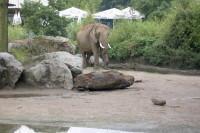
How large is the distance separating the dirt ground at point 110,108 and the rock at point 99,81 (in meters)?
0.27

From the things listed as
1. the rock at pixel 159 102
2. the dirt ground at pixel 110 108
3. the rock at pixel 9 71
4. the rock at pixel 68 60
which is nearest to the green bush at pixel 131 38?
the rock at pixel 68 60

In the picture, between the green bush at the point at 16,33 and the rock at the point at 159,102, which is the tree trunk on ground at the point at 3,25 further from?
the green bush at the point at 16,33

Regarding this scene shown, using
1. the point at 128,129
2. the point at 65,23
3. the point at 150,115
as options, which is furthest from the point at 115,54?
the point at 128,129

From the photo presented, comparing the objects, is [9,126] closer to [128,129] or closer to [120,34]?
[128,129]

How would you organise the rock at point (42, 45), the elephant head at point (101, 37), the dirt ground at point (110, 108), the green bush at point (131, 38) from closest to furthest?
the dirt ground at point (110, 108), the elephant head at point (101, 37), the rock at point (42, 45), the green bush at point (131, 38)

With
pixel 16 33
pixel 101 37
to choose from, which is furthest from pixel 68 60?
pixel 16 33

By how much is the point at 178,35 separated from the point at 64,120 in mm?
14977

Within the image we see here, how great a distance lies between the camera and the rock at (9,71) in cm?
1620

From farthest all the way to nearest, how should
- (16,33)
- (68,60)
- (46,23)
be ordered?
(46,23), (16,33), (68,60)

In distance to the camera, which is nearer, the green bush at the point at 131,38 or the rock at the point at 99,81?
the rock at the point at 99,81

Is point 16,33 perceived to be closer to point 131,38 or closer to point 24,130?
point 131,38

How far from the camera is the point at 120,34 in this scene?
28609mm

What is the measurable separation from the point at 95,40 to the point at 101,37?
14.4 inches

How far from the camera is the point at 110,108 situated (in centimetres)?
1280
